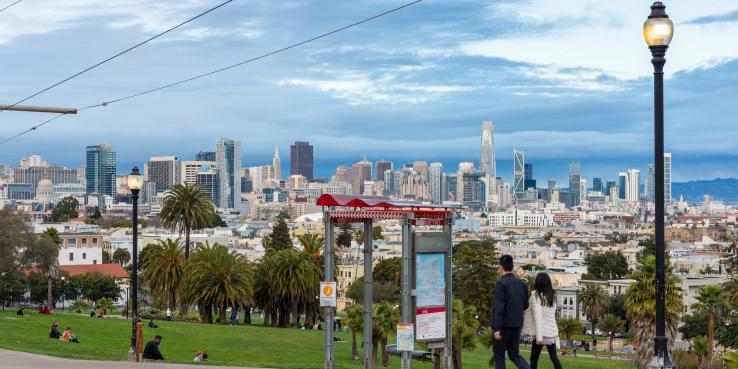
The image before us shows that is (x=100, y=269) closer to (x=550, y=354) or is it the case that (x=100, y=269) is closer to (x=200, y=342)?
(x=200, y=342)

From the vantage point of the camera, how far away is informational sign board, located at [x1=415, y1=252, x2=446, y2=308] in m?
15.7

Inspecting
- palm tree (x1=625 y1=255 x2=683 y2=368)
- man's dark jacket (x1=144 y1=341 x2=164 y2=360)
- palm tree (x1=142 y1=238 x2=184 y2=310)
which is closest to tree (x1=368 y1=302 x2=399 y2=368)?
man's dark jacket (x1=144 y1=341 x2=164 y2=360)

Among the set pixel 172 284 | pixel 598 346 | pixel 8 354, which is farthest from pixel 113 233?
pixel 8 354

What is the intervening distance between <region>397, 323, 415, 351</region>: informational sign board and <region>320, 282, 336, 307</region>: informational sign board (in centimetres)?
220

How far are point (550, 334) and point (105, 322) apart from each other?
34602mm

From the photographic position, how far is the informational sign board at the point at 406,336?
50.8 ft

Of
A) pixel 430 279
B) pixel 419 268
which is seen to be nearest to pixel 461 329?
pixel 430 279

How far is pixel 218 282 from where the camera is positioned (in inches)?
2222

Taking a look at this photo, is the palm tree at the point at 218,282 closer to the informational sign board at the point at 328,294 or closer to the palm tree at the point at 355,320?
the palm tree at the point at 355,320

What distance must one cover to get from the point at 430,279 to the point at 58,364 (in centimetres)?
716

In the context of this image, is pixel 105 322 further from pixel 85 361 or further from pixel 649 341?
pixel 85 361

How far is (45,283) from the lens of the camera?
3319 inches

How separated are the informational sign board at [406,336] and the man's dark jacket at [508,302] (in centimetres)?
297

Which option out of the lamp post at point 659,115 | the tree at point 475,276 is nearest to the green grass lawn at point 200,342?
the lamp post at point 659,115
